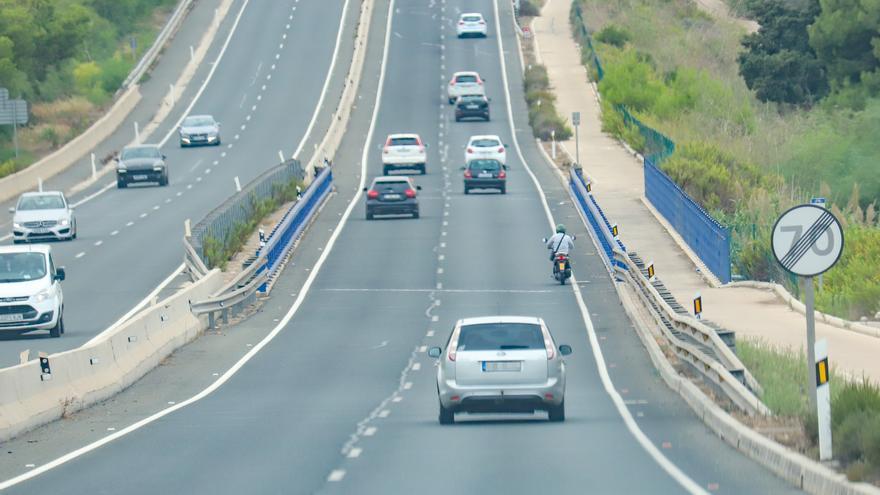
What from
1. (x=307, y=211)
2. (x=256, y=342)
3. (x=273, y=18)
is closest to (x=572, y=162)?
(x=307, y=211)

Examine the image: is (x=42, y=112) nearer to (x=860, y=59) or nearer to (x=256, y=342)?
(x=860, y=59)

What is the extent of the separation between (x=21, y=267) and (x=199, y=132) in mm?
44375

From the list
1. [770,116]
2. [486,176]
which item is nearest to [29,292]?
[486,176]

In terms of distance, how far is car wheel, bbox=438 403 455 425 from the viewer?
68.9 feet

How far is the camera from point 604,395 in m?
24.7

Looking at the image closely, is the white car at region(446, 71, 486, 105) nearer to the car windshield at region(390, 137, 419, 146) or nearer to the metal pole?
the car windshield at region(390, 137, 419, 146)

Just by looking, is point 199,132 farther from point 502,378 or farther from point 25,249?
point 502,378

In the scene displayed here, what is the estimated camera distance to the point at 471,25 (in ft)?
342

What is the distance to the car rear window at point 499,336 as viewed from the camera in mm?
20938

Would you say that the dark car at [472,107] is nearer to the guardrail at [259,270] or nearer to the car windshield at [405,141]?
the car windshield at [405,141]

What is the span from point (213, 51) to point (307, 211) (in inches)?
1944

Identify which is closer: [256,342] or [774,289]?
[256,342]

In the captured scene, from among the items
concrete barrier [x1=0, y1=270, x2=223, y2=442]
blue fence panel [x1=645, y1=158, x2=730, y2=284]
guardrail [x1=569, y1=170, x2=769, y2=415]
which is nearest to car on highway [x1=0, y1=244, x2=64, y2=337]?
concrete barrier [x1=0, y1=270, x2=223, y2=442]

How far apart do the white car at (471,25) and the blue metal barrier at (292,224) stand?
140 ft
